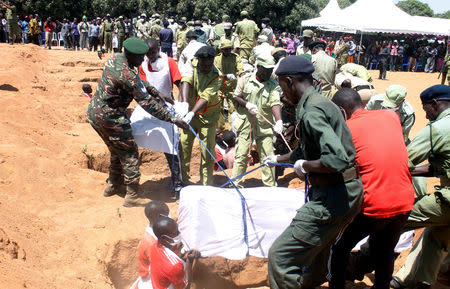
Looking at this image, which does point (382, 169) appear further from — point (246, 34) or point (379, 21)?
point (379, 21)

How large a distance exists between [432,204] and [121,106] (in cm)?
334

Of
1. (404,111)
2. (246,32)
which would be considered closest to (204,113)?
(404,111)

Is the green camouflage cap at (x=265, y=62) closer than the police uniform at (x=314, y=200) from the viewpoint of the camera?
No

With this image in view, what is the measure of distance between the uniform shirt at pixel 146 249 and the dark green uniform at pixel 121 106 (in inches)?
54.9

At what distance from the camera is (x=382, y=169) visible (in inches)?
117

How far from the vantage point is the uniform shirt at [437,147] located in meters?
3.22

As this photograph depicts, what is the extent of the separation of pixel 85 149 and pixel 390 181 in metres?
4.84

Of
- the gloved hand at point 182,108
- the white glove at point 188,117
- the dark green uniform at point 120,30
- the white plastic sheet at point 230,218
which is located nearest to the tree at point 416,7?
the dark green uniform at point 120,30

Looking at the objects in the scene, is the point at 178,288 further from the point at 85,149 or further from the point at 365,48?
the point at 365,48

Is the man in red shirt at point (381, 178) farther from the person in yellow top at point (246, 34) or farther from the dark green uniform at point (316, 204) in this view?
the person in yellow top at point (246, 34)

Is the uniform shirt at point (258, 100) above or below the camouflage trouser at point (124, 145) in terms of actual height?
above

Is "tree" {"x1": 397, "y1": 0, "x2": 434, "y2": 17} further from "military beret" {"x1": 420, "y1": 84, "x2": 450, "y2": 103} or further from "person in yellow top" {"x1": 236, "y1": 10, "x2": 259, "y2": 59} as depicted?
"military beret" {"x1": 420, "y1": 84, "x2": 450, "y2": 103}

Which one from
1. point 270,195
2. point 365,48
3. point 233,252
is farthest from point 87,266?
point 365,48

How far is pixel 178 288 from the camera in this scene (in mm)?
3609
